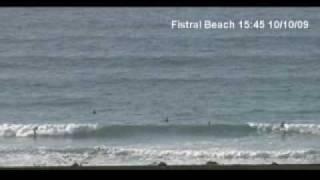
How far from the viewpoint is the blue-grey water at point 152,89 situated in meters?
3.32

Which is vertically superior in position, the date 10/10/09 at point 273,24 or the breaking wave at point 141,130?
the date 10/10/09 at point 273,24

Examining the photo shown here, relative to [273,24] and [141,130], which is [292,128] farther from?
[141,130]

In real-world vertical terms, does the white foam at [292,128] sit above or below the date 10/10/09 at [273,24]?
below

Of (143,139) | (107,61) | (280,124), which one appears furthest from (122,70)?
(280,124)

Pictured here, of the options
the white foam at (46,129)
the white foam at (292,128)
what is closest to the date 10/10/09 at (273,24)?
the white foam at (292,128)

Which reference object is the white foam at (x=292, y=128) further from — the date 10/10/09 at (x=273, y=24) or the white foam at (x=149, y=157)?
the date 10/10/09 at (x=273, y=24)

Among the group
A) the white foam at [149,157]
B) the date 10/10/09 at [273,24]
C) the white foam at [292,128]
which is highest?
the date 10/10/09 at [273,24]

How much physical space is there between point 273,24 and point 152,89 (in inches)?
19.1

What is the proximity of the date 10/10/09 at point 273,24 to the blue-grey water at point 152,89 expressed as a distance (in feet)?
0.09

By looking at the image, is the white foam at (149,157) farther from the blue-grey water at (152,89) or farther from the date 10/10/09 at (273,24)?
the date 10/10/09 at (273,24)

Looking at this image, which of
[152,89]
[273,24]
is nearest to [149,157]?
[152,89]

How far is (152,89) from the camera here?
3.34 m

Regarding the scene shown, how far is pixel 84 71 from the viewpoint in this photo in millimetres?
3438

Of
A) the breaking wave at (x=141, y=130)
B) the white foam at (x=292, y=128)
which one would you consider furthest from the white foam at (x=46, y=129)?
the white foam at (x=292, y=128)
